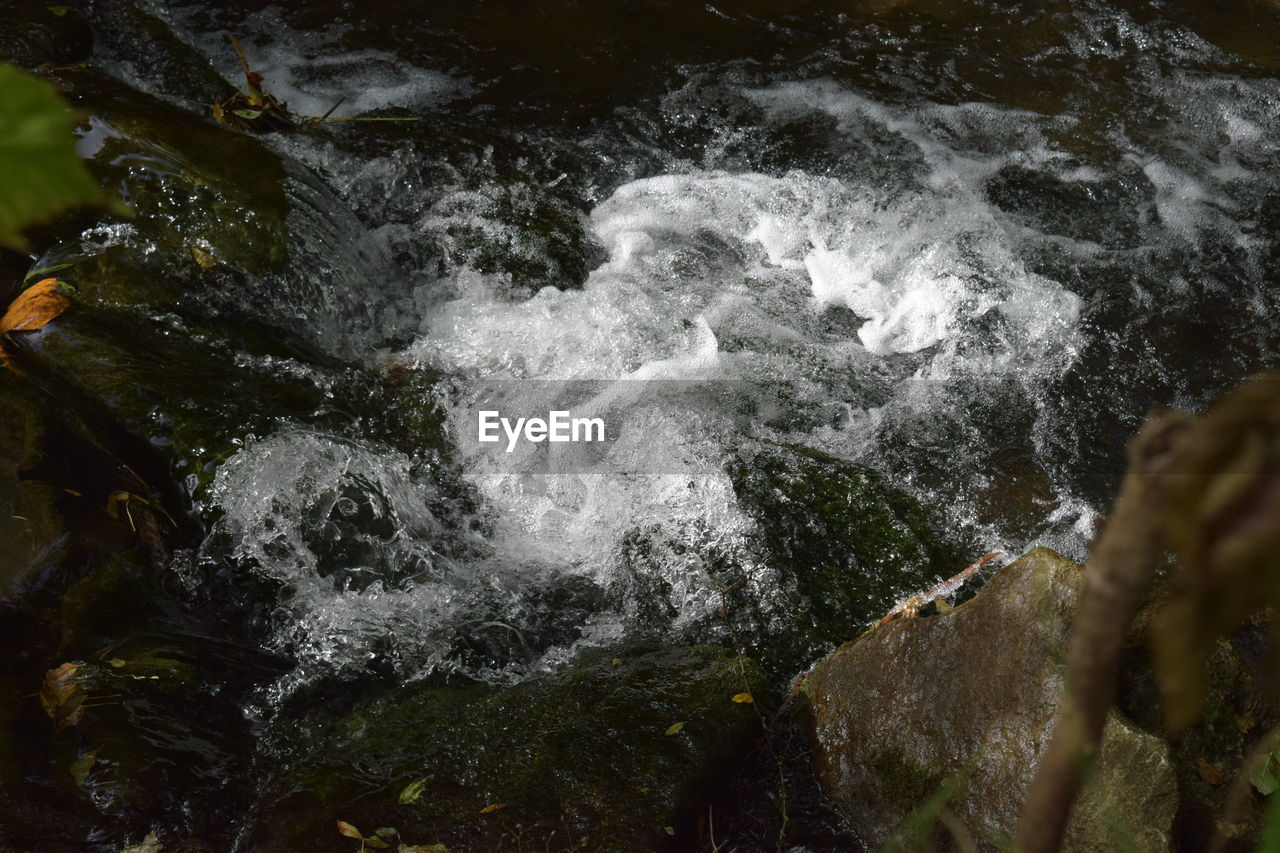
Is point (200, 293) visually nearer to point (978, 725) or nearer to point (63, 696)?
point (63, 696)

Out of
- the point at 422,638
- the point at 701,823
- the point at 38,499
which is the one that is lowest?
the point at 422,638

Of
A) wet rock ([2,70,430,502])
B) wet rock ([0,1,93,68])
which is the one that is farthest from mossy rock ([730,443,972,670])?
wet rock ([0,1,93,68])

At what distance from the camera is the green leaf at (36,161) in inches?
23.5

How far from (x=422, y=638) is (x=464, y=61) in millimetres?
4436

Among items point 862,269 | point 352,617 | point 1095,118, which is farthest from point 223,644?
point 1095,118

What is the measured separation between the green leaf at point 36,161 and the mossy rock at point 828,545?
2.99m

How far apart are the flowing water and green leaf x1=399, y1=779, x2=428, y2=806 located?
65 centimetres

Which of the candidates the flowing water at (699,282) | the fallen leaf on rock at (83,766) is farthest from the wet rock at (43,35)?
the fallen leaf on rock at (83,766)

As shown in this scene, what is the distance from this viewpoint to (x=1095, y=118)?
604 cm

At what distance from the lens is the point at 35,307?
3869mm

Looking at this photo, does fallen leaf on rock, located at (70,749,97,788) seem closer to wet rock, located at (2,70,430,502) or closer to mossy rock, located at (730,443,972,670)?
wet rock, located at (2,70,430,502)

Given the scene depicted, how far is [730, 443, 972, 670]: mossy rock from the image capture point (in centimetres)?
342

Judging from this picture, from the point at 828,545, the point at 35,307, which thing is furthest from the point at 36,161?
the point at 35,307

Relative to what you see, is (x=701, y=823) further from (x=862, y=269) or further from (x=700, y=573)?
(x=862, y=269)
